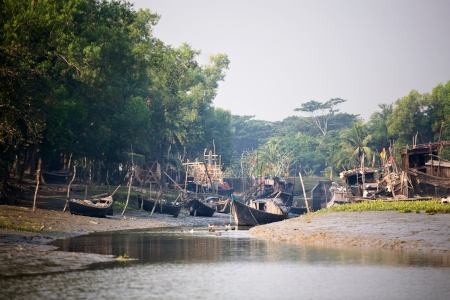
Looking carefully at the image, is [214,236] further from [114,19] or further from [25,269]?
[114,19]

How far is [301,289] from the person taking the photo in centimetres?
1830

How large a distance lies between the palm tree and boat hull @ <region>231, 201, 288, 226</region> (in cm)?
5205

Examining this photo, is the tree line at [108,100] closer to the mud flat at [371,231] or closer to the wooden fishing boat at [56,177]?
the wooden fishing boat at [56,177]

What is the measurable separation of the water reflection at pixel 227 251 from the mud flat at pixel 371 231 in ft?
5.19

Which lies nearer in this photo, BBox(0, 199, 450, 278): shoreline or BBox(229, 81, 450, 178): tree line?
BBox(0, 199, 450, 278): shoreline

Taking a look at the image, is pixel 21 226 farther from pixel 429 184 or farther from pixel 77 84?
pixel 429 184

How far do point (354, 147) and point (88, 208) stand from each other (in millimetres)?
65036

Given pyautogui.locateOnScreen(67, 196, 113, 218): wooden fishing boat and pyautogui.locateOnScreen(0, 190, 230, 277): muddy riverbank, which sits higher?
pyautogui.locateOnScreen(67, 196, 113, 218): wooden fishing boat

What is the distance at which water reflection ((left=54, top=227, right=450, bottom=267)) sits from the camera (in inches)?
960

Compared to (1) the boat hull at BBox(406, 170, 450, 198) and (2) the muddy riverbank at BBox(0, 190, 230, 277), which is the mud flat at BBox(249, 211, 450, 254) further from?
(1) the boat hull at BBox(406, 170, 450, 198)

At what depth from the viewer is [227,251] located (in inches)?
1125

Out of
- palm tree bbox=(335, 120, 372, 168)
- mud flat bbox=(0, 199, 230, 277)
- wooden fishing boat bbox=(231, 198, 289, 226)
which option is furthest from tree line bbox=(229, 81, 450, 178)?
mud flat bbox=(0, 199, 230, 277)

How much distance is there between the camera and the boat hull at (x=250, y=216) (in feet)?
162

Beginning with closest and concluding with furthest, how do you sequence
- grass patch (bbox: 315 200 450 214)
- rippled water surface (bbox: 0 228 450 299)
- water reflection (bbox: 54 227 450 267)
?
rippled water surface (bbox: 0 228 450 299) < water reflection (bbox: 54 227 450 267) < grass patch (bbox: 315 200 450 214)
